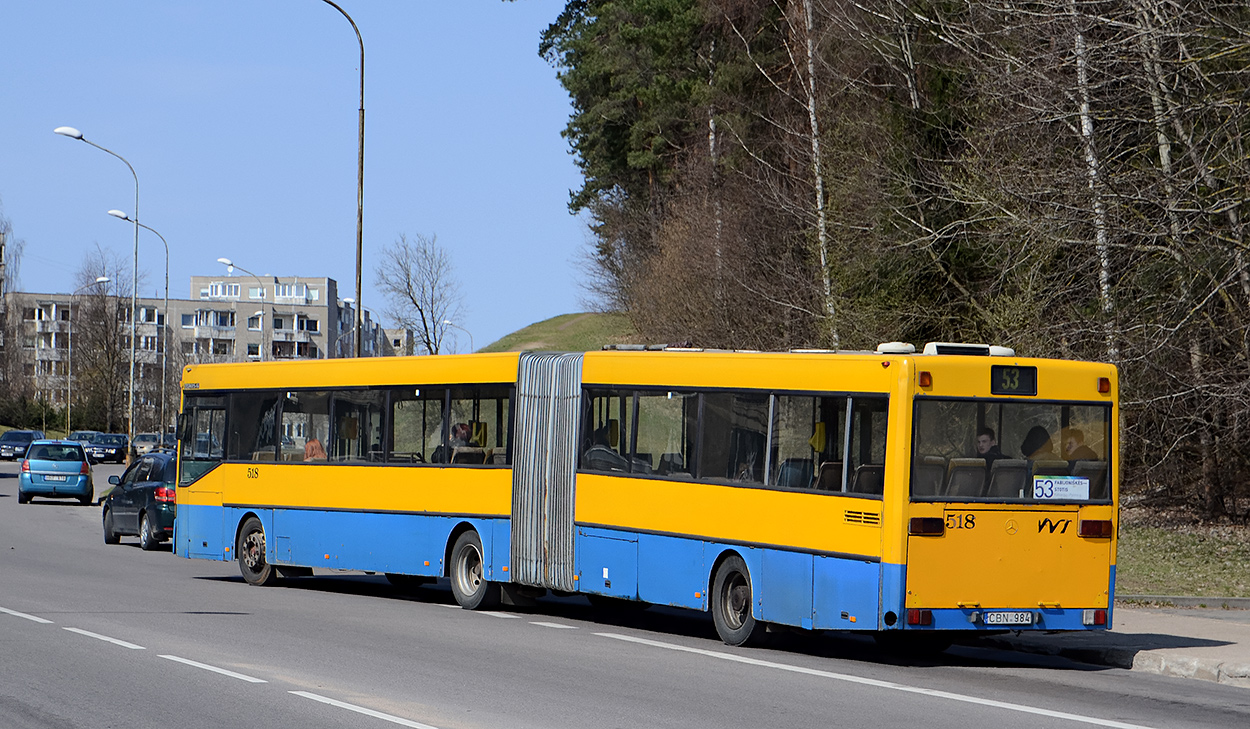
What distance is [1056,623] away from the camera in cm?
1314

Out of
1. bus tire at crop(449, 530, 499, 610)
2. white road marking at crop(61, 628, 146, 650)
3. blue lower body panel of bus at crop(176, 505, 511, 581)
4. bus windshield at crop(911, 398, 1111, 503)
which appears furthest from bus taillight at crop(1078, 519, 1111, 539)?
white road marking at crop(61, 628, 146, 650)

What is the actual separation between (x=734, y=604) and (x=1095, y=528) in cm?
339

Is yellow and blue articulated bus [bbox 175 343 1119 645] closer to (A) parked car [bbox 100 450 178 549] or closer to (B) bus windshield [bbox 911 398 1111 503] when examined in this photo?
(B) bus windshield [bbox 911 398 1111 503]

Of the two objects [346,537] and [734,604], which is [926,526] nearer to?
[734,604]

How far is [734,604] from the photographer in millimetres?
14430

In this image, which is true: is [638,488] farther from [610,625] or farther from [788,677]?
[788,677]

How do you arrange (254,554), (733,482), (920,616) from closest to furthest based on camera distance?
(920,616) < (733,482) < (254,554)

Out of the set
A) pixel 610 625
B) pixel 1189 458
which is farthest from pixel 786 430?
pixel 1189 458

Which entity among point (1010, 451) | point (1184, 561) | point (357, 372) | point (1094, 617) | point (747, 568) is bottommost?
point (1184, 561)

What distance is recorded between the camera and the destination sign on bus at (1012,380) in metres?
13.2

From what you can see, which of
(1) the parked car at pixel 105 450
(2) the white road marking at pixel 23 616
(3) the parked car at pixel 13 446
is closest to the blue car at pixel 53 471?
(2) the white road marking at pixel 23 616

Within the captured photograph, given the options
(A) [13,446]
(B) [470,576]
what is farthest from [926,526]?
(A) [13,446]

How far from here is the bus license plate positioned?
12.9 meters

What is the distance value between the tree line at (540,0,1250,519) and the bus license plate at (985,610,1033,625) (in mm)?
10200
